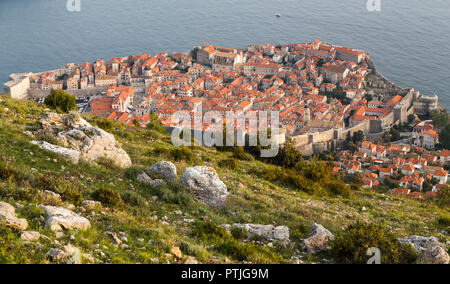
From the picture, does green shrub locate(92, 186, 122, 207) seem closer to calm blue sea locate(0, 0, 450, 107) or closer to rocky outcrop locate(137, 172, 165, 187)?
rocky outcrop locate(137, 172, 165, 187)

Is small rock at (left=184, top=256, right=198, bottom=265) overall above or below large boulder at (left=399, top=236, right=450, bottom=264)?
above

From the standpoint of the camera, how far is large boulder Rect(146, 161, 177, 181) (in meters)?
7.36

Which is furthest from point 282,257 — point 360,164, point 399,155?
point 399,155

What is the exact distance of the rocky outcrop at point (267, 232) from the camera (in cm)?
568

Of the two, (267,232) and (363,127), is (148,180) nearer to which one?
(267,232)

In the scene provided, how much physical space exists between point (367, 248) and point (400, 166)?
24144 millimetres

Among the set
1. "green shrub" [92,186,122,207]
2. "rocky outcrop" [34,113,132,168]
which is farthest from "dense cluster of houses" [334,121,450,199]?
"green shrub" [92,186,122,207]

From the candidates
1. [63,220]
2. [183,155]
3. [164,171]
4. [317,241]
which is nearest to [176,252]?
[63,220]

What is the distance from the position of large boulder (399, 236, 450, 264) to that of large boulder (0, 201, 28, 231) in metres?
4.63

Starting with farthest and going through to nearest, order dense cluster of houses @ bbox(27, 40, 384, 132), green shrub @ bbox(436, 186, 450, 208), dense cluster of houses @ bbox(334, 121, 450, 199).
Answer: dense cluster of houses @ bbox(27, 40, 384, 132) < dense cluster of houses @ bbox(334, 121, 450, 199) < green shrub @ bbox(436, 186, 450, 208)

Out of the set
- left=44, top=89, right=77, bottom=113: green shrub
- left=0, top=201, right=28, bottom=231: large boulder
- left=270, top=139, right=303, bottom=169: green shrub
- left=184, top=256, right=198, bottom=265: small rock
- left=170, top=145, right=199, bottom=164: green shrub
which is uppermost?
left=0, top=201, right=28, bottom=231: large boulder

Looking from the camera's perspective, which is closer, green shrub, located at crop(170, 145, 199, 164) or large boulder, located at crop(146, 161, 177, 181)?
large boulder, located at crop(146, 161, 177, 181)

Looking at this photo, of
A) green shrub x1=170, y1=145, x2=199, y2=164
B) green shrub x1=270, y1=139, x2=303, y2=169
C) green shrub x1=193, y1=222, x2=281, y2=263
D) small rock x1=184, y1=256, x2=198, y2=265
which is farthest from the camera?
green shrub x1=270, y1=139, x2=303, y2=169

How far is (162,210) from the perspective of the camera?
6223 millimetres
